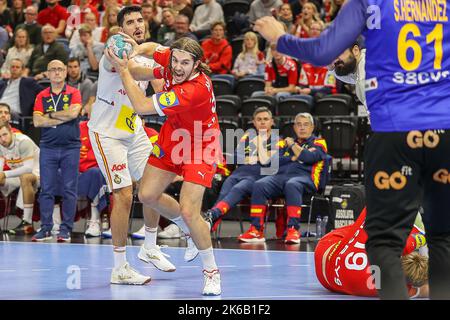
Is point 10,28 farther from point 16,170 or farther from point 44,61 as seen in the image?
point 16,170

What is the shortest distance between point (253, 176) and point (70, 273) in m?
3.67

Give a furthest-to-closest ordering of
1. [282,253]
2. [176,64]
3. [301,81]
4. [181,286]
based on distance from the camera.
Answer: [301,81] → [282,253] → [181,286] → [176,64]

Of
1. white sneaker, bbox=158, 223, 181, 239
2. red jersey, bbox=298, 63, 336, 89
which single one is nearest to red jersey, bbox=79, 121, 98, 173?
white sneaker, bbox=158, 223, 181, 239

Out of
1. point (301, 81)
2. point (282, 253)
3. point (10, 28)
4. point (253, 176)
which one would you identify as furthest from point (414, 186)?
point (10, 28)

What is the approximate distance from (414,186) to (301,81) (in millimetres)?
8882

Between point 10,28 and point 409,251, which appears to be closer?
point 409,251

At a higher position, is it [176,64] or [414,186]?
[176,64]

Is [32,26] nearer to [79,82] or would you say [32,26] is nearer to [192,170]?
[79,82]

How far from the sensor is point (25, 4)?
672 inches

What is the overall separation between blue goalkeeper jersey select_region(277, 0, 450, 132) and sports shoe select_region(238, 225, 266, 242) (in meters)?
6.32

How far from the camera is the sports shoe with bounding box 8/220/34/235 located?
10986 millimetres

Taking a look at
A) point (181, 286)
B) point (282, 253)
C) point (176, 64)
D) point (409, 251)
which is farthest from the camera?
point (282, 253)

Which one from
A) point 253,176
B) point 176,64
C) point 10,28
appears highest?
point 10,28

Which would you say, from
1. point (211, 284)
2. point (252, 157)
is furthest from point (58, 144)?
point (211, 284)
